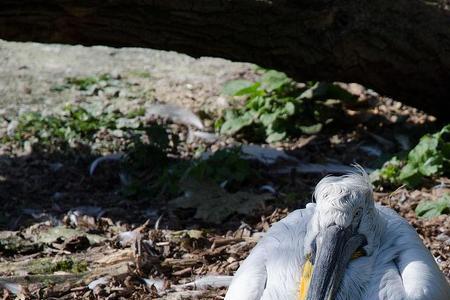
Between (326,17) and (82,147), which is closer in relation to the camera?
(326,17)

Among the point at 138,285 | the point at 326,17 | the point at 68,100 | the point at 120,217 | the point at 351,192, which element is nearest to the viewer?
the point at 351,192

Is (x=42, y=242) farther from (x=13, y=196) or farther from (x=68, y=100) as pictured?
(x=68, y=100)

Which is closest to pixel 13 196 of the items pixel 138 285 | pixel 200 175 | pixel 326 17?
pixel 200 175

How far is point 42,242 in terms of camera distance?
231 inches

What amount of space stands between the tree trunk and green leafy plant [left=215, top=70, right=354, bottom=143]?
640 mm

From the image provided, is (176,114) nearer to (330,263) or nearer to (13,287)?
(13,287)

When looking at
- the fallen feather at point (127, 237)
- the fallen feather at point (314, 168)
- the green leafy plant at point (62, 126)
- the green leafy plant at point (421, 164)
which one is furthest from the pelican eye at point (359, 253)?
the green leafy plant at point (62, 126)

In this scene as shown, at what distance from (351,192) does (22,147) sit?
3.81 metres

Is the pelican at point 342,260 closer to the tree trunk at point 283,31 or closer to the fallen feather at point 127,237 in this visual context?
the fallen feather at point 127,237

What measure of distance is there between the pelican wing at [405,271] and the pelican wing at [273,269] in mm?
356

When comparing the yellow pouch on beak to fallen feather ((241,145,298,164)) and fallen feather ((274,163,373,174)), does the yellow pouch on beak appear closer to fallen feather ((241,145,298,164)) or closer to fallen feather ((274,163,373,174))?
fallen feather ((274,163,373,174))

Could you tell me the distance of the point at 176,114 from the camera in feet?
26.5

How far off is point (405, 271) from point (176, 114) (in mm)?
4170

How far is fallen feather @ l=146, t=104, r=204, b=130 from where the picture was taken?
7.93m
